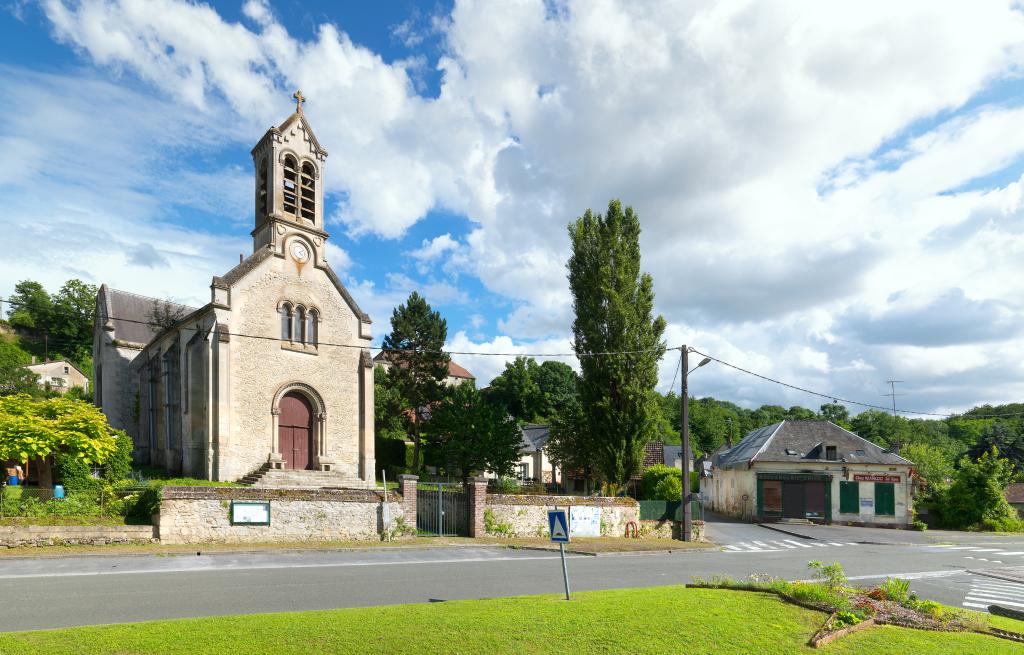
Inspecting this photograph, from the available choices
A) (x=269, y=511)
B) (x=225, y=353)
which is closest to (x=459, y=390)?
(x=225, y=353)

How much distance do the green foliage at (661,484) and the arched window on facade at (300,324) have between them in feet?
67.3

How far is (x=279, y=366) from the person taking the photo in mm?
28984

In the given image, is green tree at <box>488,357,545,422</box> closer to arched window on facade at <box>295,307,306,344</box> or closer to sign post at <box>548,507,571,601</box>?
arched window on facade at <box>295,307,306,344</box>

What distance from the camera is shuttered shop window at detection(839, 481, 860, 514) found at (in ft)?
115

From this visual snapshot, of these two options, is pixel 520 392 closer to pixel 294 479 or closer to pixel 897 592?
pixel 294 479

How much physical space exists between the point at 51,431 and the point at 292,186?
1598cm

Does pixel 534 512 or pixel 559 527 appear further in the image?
pixel 534 512

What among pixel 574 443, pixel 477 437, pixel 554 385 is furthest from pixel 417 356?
pixel 554 385

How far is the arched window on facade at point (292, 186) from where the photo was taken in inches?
1237

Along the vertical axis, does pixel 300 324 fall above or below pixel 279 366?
above

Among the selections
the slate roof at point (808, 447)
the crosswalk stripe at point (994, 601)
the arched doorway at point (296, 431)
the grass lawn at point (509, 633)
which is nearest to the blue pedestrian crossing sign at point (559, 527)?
the grass lawn at point (509, 633)

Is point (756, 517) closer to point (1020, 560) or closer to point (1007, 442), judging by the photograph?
point (1020, 560)

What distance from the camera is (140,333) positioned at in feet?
126

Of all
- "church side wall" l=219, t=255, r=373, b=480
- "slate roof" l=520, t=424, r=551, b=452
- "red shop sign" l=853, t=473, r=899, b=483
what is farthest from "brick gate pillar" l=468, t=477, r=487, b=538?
"slate roof" l=520, t=424, r=551, b=452
